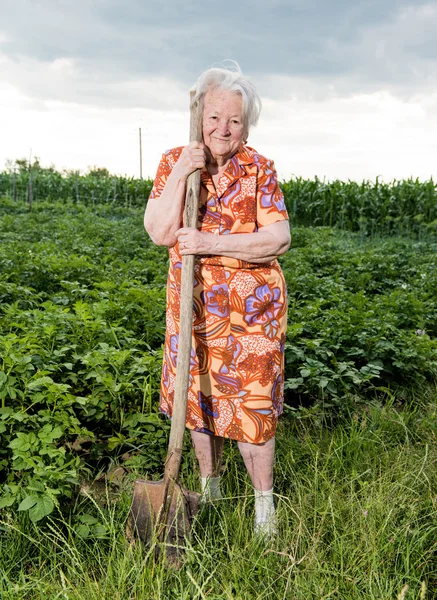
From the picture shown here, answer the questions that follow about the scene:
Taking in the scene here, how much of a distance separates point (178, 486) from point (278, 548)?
50 centimetres

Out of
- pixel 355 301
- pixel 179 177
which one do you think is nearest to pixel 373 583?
pixel 179 177

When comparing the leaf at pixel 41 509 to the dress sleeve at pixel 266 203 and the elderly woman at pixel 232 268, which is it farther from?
the dress sleeve at pixel 266 203

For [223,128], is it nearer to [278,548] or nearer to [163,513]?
[163,513]

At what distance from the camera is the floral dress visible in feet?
9.26

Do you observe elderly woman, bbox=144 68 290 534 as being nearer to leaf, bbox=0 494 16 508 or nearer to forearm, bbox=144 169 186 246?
forearm, bbox=144 169 186 246

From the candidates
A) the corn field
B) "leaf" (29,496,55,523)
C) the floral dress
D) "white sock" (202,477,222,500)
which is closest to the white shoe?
"white sock" (202,477,222,500)

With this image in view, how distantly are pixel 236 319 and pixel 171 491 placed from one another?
0.81m

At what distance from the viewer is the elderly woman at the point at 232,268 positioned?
106 inches

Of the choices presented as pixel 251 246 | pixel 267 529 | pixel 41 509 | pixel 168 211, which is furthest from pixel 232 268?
pixel 41 509

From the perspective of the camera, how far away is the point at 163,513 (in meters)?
2.77

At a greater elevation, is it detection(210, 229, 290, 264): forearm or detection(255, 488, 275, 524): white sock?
detection(210, 229, 290, 264): forearm

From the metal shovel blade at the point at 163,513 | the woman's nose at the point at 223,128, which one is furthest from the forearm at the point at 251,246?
the metal shovel blade at the point at 163,513

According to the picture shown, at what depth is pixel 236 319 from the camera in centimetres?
286

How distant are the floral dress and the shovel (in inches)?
6.9
